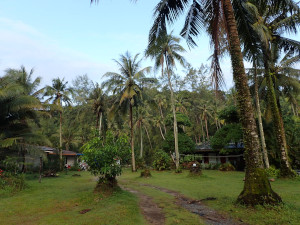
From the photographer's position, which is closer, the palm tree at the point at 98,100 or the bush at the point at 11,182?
the bush at the point at 11,182

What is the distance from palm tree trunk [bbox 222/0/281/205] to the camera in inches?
230

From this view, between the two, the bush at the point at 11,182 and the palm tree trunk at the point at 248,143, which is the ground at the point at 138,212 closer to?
the palm tree trunk at the point at 248,143

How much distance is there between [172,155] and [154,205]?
1868 cm

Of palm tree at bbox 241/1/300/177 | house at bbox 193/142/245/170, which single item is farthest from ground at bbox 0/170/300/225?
house at bbox 193/142/245/170

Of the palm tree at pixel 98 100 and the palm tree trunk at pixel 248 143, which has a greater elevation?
the palm tree at pixel 98 100

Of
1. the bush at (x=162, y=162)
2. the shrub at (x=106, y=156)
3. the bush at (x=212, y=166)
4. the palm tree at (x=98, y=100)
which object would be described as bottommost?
the bush at (x=212, y=166)

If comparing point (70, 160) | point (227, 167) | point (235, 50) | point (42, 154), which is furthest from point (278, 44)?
point (70, 160)

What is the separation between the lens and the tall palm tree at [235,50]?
594 cm

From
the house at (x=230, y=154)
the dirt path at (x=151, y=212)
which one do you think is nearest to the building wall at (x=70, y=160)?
the house at (x=230, y=154)

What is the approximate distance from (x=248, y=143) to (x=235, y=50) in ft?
10.2

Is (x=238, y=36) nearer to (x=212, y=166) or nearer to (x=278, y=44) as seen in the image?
Answer: (x=278, y=44)

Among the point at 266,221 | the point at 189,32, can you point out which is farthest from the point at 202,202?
the point at 189,32

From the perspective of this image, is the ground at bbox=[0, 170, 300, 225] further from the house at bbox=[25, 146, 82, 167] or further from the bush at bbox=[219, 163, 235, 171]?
the bush at bbox=[219, 163, 235, 171]

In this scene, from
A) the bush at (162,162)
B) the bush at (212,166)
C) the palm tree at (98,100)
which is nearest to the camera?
the bush at (212,166)
